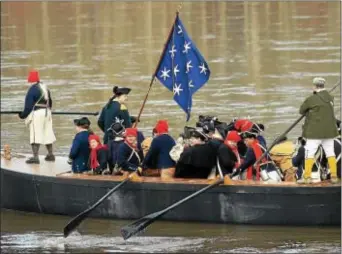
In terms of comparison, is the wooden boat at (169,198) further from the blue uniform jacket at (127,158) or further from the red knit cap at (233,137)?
the red knit cap at (233,137)

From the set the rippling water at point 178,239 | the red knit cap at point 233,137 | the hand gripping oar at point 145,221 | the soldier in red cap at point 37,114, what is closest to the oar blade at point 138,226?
the hand gripping oar at point 145,221

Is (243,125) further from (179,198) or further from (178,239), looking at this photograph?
(178,239)

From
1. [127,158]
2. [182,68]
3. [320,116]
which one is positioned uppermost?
[182,68]

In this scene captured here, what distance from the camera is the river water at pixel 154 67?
54.3 feet

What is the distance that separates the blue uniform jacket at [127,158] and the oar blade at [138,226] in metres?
1.16

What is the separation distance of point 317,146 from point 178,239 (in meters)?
2.11

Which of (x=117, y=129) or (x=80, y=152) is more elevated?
(x=117, y=129)

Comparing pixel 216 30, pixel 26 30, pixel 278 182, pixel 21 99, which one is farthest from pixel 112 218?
pixel 26 30

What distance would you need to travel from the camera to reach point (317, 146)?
16094 mm

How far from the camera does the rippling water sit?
16.0 metres

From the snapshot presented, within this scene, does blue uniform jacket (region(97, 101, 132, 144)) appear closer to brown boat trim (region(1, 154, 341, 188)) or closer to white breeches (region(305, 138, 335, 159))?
brown boat trim (region(1, 154, 341, 188))

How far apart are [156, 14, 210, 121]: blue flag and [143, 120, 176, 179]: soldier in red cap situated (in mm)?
1163

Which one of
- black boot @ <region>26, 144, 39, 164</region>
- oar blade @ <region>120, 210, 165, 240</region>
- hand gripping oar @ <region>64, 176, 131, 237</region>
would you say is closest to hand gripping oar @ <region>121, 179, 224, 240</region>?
oar blade @ <region>120, 210, 165, 240</region>

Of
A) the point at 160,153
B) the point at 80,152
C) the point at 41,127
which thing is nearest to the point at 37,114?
the point at 41,127
